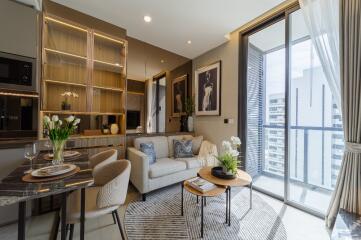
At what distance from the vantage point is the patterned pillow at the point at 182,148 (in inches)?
136

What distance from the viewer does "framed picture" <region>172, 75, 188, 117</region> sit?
433cm

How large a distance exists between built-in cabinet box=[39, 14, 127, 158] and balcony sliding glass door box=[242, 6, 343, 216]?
256 centimetres

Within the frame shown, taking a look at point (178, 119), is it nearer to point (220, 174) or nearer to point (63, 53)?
Result: point (220, 174)

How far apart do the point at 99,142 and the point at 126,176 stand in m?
1.61

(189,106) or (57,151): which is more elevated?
(189,106)

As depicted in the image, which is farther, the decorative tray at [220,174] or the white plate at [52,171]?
the decorative tray at [220,174]

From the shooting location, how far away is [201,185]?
2031mm

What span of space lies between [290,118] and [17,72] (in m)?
3.89

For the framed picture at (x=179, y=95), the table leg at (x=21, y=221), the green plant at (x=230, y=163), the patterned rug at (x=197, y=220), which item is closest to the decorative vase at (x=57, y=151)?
the table leg at (x=21, y=221)

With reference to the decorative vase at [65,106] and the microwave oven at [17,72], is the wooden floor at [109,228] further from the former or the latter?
the microwave oven at [17,72]

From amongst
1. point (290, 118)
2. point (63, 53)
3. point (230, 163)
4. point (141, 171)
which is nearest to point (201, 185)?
point (230, 163)

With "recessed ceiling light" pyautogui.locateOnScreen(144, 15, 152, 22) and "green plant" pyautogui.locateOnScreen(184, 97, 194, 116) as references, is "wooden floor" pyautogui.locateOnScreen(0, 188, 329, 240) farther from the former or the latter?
"recessed ceiling light" pyautogui.locateOnScreen(144, 15, 152, 22)

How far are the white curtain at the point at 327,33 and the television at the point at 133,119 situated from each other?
3.09m

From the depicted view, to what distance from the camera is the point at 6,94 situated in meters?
2.12
